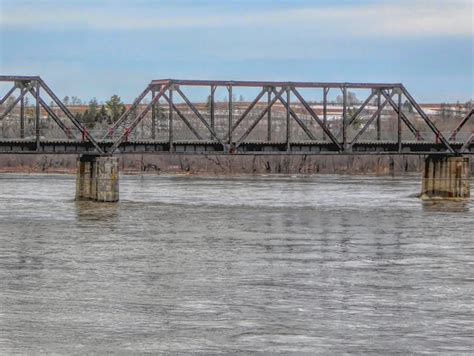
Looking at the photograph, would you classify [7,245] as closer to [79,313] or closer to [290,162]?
[79,313]

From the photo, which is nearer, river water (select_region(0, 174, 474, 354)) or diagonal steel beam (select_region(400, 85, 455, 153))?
river water (select_region(0, 174, 474, 354))

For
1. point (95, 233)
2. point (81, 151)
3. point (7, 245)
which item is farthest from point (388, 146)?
point (7, 245)

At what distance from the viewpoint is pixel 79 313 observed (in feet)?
96.7

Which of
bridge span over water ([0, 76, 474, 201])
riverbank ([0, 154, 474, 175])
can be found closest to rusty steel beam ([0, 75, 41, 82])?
bridge span over water ([0, 76, 474, 201])

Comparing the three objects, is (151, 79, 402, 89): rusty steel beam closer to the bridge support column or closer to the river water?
the bridge support column

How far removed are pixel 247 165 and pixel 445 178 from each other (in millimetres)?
88137

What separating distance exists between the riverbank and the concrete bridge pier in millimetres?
93448

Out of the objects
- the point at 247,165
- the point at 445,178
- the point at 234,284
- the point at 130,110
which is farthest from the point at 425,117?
the point at 247,165

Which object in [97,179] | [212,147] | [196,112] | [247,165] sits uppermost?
[196,112]

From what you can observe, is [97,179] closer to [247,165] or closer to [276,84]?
[276,84]

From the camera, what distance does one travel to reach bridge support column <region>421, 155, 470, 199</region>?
98.9m

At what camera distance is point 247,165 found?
189125mm

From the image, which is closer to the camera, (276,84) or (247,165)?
(276,84)

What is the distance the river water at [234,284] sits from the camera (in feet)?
86.8
